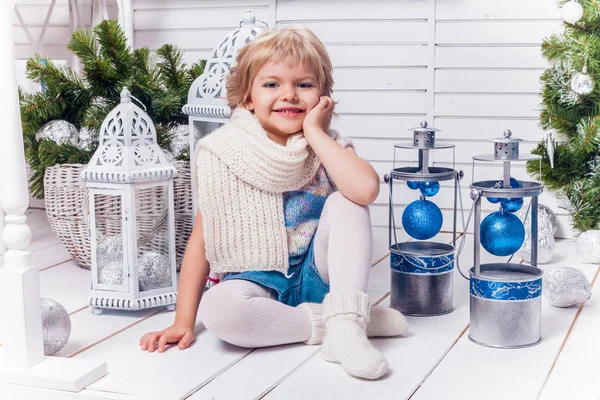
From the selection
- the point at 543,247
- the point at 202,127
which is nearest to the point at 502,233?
the point at 543,247

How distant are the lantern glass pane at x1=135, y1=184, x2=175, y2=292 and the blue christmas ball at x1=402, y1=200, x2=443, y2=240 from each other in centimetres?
54

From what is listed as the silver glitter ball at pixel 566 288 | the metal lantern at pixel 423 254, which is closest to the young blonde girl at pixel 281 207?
the metal lantern at pixel 423 254

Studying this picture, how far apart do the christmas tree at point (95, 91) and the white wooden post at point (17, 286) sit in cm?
74

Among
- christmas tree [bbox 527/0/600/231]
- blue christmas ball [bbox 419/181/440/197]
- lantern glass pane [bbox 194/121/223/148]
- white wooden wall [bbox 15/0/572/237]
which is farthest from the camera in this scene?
white wooden wall [bbox 15/0/572/237]

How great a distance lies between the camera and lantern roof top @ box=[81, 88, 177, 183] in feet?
5.72

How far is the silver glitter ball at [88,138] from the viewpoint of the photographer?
2.14 m

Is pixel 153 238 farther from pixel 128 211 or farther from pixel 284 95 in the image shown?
pixel 284 95

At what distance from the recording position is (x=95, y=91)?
2174mm

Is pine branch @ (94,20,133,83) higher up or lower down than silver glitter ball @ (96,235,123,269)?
higher up

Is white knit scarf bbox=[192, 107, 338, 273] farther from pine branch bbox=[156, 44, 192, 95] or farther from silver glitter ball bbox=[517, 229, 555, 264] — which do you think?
silver glitter ball bbox=[517, 229, 555, 264]

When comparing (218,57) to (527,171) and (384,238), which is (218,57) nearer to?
(384,238)

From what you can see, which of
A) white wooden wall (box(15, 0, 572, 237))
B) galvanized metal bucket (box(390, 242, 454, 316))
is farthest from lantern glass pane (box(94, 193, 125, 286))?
white wooden wall (box(15, 0, 572, 237))

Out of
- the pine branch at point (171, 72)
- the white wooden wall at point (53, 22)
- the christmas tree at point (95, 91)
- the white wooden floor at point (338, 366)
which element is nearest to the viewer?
the white wooden floor at point (338, 366)

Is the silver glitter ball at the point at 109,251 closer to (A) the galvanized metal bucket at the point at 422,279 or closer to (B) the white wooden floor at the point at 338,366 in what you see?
(B) the white wooden floor at the point at 338,366
